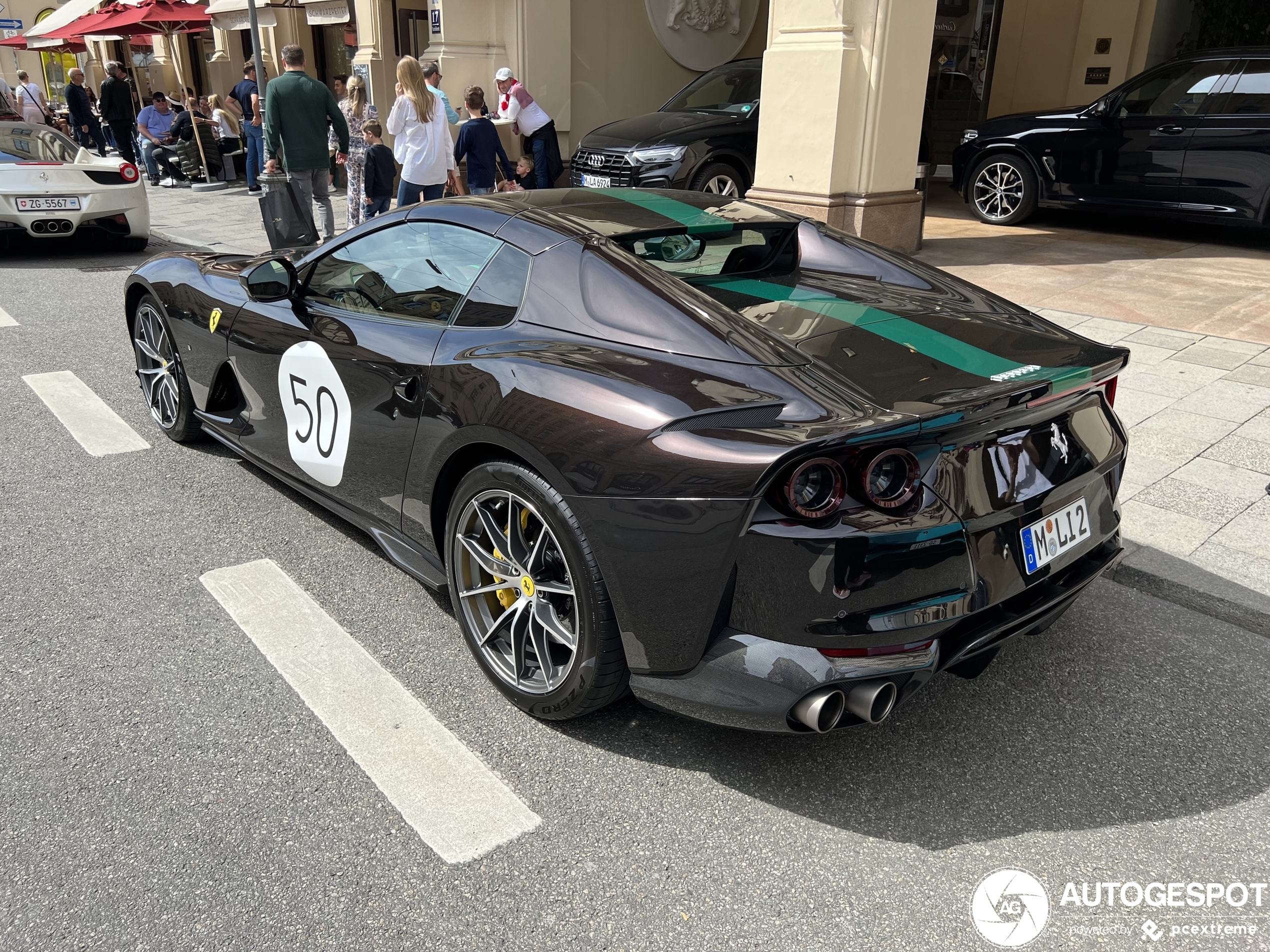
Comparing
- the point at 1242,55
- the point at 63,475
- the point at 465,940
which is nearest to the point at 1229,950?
the point at 465,940

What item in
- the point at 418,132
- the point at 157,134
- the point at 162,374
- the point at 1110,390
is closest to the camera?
the point at 1110,390

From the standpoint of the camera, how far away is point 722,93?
12.0 meters

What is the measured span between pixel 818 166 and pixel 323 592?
6890 mm

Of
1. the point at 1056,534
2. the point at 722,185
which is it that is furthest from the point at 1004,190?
the point at 1056,534

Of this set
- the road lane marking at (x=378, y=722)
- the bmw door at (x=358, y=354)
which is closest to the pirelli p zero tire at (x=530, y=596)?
the road lane marking at (x=378, y=722)

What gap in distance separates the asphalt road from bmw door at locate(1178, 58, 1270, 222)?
7.62 metres

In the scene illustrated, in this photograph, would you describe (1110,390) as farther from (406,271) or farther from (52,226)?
(52,226)

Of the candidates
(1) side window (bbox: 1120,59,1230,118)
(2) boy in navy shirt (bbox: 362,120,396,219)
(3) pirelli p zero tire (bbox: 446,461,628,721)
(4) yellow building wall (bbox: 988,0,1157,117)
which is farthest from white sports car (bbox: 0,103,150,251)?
(4) yellow building wall (bbox: 988,0,1157,117)

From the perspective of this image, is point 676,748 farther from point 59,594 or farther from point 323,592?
point 59,594

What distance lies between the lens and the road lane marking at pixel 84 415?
5.16 meters

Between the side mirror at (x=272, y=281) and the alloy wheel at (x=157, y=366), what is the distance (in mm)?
1107

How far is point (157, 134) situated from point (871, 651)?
18.3 m

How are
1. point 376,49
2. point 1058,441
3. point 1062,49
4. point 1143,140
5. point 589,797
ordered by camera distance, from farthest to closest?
point 1062,49, point 376,49, point 1143,140, point 1058,441, point 589,797

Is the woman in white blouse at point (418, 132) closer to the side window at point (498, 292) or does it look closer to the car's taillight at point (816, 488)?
the side window at point (498, 292)
